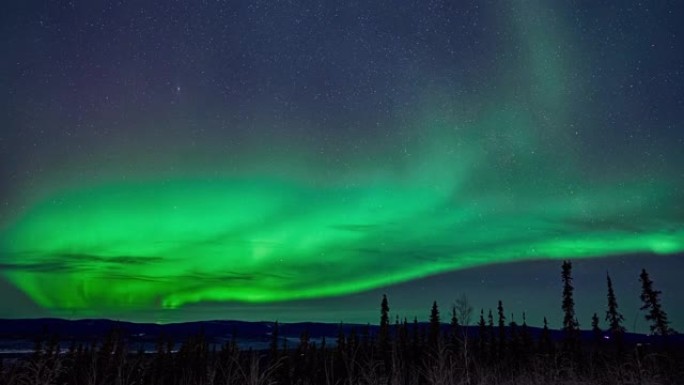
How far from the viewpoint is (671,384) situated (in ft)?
64.2

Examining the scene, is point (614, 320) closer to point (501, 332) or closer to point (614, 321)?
point (614, 321)

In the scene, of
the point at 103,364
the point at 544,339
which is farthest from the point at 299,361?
the point at 544,339

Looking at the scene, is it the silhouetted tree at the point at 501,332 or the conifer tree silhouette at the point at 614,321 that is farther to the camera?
the silhouetted tree at the point at 501,332

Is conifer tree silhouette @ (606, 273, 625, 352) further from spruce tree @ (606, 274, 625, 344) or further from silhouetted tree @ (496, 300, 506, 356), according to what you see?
silhouetted tree @ (496, 300, 506, 356)

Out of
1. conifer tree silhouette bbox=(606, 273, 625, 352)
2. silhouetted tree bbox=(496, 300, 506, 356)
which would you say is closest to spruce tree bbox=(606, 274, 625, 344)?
conifer tree silhouette bbox=(606, 273, 625, 352)

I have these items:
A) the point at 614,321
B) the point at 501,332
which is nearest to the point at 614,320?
the point at 614,321

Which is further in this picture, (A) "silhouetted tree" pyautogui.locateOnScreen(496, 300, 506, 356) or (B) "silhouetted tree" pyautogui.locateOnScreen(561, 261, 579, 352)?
(A) "silhouetted tree" pyautogui.locateOnScreen(496, 300, 506, 356)

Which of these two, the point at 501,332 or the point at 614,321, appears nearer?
the point at 614,321

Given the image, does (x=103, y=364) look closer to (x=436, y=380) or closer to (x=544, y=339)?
(x=544, y=339)

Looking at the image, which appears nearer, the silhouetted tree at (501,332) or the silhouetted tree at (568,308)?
the silhouetted tree at (568,308)

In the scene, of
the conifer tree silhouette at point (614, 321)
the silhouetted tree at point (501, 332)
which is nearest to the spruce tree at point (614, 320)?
the conifer tree silhouette at point (614, 321)

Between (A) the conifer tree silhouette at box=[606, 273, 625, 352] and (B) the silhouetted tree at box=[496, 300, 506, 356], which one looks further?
(B) the silhouetted tree at box=[496, 300, 506, 356]

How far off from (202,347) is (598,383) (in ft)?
344

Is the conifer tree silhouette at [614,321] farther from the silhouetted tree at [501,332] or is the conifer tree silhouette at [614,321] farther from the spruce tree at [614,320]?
the silhouetted tree at [501,332]
